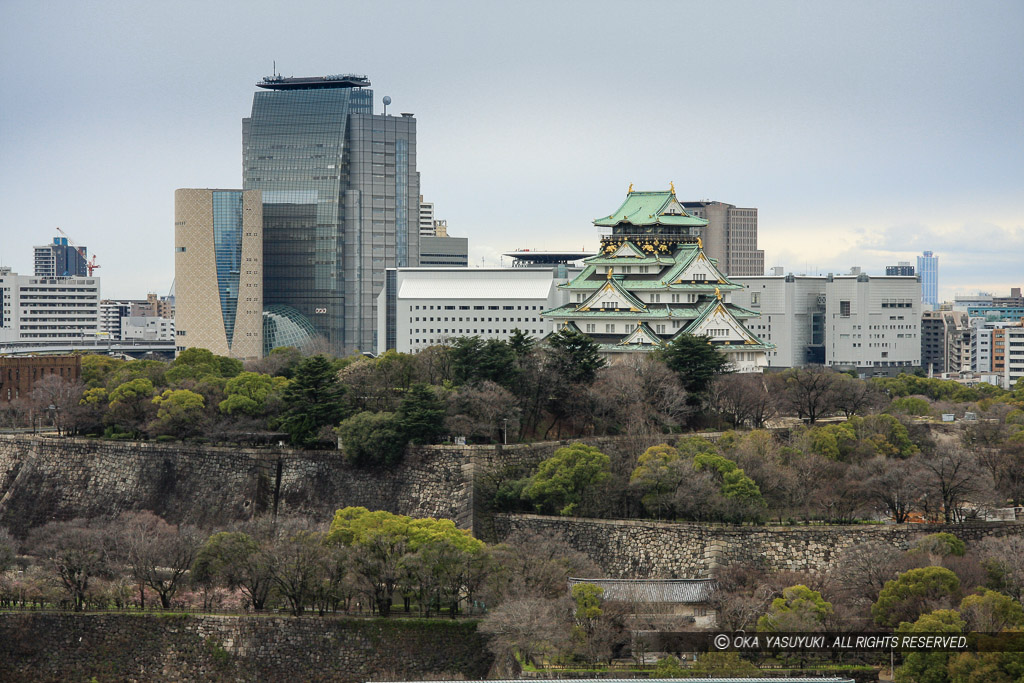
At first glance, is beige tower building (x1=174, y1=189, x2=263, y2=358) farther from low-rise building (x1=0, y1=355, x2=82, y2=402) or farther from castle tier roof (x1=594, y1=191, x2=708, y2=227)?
castle tier roof (x1=594, y1=191, x2=708, y2=227)

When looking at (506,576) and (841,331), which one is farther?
(841,331)

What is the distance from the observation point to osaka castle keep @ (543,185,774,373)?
6775 cm

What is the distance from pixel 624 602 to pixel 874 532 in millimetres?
9673

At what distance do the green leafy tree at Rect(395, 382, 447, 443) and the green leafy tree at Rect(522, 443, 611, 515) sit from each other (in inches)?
211

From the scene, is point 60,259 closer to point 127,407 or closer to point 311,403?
point 127,407

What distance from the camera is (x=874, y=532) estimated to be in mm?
47875

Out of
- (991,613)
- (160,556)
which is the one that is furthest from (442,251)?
(991,613)

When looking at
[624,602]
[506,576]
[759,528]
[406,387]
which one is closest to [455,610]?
[506,576]

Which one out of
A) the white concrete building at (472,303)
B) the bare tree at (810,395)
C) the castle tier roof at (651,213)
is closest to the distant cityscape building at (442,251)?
the white concrete building at (472,303)

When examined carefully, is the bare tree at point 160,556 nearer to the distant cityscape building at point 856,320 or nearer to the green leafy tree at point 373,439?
the green leafy tree at point 373,439

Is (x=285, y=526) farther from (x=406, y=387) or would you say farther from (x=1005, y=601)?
(x=1005, y=601)

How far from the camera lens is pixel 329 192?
407ft

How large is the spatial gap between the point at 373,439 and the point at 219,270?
61416 mm

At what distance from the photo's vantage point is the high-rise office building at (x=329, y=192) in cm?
12406
